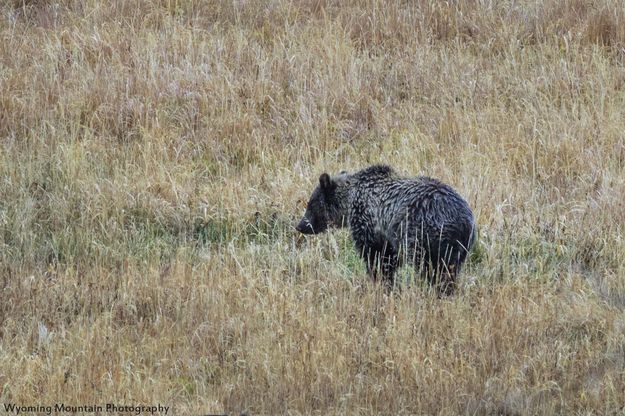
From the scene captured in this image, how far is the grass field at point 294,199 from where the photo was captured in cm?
639

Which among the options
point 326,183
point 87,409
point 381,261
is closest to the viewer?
point 87,409

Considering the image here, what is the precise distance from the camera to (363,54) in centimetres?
1259

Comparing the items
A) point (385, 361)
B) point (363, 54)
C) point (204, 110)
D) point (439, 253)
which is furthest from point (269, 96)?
point (385, 361)

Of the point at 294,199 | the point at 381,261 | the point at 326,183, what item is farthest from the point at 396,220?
the point at 294,199

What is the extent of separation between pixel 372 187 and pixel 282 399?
2566 millimetres

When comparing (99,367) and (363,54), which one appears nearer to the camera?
(99,367)

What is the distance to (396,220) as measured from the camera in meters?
7.71

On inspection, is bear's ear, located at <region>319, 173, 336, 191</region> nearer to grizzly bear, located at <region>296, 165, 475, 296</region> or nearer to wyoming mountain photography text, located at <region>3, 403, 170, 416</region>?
grizzly bear, located at <region>296, 165, 475, 296</region>

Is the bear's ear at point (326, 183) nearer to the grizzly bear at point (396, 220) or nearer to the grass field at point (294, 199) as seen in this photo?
the grizzly bear at point (396, 220)

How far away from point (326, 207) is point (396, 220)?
120cm

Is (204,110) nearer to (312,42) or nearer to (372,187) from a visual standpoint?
(312,42)

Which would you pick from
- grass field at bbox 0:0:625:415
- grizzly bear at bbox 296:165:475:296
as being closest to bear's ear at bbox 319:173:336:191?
grizzly bear at bbox 296:165:475:296

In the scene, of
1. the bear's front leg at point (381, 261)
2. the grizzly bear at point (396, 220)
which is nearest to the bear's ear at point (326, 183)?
the grizzly bear at point (396, 220)

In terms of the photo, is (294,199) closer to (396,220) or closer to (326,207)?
(326,207)
